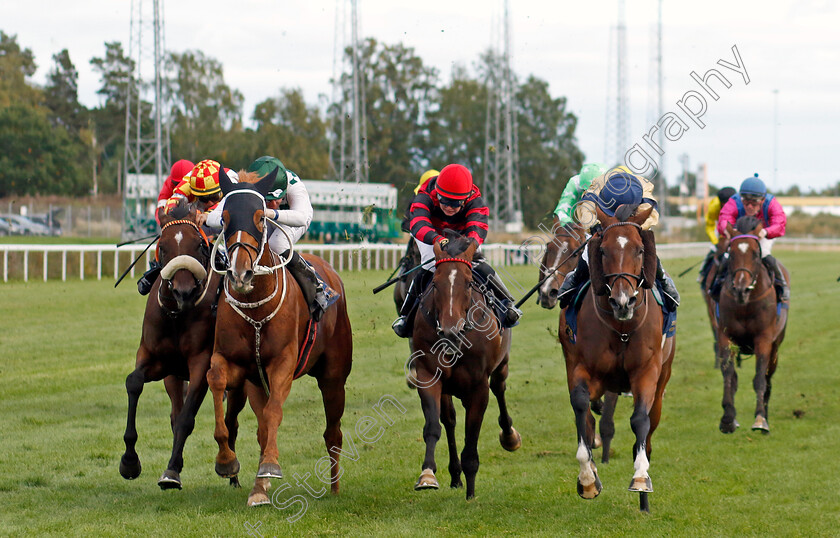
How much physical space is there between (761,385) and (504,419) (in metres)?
3.37

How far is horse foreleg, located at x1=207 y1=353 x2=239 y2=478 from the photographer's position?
5.68 m

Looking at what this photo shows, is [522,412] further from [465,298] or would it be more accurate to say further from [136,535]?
[136,535]

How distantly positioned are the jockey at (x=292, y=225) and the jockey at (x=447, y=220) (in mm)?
693

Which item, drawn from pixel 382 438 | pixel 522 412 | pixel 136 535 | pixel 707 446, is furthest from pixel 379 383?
pixel 136 535

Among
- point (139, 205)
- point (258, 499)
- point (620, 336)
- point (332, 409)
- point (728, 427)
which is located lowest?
point (728, 427)

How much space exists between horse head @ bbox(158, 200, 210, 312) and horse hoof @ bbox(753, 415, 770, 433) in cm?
587

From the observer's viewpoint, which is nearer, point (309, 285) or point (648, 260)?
point (648, 260)

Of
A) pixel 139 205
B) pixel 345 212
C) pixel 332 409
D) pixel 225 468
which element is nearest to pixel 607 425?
pixel 332 409

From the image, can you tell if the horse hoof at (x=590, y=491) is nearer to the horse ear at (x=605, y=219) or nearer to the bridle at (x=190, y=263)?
the horse ear at (x=605, y=219)

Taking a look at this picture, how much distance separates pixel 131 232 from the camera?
27047 mm

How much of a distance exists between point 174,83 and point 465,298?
2007 inches

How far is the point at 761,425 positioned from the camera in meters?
9.54

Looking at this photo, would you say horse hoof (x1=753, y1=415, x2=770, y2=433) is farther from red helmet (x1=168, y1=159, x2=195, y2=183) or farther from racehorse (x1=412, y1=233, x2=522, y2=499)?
red helmet (x1=168, y1=159, x2=195, y2=183)

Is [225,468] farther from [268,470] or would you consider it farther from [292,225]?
[292,225]
